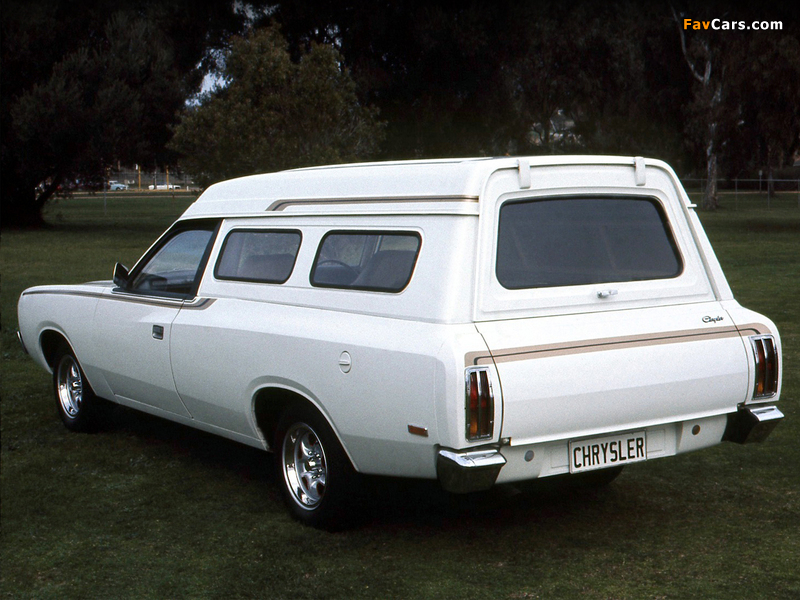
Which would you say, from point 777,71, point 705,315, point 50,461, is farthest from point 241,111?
point 705,315

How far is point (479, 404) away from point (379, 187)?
1352 mm

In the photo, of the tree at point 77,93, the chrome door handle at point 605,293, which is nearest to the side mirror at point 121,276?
the chrome door handle at point 605,293

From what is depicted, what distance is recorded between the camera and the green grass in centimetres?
454

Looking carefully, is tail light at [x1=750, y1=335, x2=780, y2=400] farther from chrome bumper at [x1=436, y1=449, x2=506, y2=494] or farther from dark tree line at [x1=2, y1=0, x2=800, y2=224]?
dark tree line at [x1=2, y1=0, x2=800, y2=224]

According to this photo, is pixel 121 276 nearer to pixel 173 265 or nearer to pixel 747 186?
pixel 173 265

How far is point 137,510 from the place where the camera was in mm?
5672

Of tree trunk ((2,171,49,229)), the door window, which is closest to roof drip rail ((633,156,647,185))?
the door window

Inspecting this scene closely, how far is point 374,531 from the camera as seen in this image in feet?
17.3

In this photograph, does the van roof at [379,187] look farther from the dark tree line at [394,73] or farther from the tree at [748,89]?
the tree at [748,89]

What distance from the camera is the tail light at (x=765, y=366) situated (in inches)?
199

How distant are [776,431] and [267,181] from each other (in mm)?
3963

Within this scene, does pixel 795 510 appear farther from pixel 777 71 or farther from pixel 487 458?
pixel 777 71

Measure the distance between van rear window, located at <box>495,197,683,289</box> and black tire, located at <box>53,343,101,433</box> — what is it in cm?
362

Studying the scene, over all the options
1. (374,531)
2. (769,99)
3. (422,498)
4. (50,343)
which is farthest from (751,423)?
(769,99)
